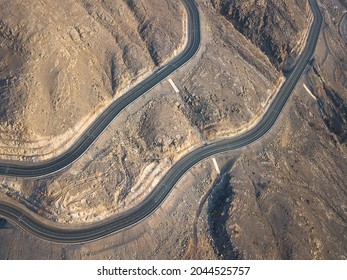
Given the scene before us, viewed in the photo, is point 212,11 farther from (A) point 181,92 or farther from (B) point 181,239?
(B) point 181,239

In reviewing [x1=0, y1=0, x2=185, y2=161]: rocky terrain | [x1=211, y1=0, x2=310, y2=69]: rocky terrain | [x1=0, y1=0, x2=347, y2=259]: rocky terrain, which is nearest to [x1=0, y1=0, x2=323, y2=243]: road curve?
[x1=0, y1=0, x2=347, y2=259]: rocky terrain

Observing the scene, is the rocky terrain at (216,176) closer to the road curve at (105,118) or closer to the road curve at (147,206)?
the road curve at (147,206)

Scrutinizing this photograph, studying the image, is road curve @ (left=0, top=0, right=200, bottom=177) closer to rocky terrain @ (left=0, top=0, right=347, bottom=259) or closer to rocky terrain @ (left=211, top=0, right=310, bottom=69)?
rocky terrain @ (left=0, top=0, right=347, bottom=259)

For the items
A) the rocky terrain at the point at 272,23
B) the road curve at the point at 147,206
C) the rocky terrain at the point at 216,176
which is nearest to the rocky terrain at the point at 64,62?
the rocky terrain at the point at 216,176

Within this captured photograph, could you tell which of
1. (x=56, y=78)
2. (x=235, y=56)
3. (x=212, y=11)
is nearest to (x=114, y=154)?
(x=56, y=78)

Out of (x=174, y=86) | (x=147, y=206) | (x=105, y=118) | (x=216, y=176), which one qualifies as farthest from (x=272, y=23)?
(x=147, y=206)

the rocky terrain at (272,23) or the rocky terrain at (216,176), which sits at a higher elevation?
the rocky terrain at (272,23)
